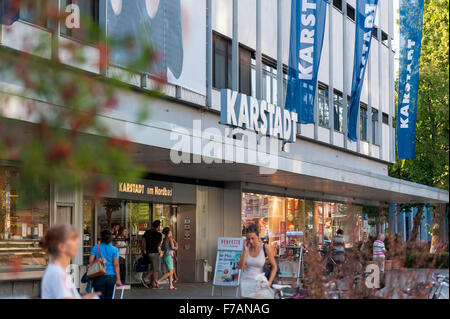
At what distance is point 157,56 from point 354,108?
24.3 meters

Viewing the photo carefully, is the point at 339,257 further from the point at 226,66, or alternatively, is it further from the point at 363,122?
the point at 363,122

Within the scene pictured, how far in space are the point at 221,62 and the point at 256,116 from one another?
3.03m

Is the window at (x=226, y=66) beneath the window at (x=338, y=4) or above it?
beneath

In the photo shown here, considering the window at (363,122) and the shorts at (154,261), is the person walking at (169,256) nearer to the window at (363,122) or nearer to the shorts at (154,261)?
the shorts at (154,261)

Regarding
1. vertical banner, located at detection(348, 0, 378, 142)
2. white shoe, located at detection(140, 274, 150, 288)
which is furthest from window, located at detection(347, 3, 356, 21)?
white shoe, located at detection(140, 274, 150, 288)

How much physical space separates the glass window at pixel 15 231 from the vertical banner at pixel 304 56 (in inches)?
387

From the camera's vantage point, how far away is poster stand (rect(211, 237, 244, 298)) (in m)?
16.6

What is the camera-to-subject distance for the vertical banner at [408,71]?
92.3 ft

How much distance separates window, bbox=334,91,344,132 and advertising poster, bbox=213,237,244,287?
15177mm

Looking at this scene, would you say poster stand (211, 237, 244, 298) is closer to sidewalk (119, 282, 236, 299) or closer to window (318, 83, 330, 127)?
sidewalk (119, 282, 236, 299)

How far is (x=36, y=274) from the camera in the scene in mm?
15289

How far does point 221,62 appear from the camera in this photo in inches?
882

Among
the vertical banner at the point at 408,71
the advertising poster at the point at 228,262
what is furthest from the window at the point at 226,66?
the vertical banner at the point at 408,71

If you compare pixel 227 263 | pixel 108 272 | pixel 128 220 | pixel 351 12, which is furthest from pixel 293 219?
pixel 108 272
